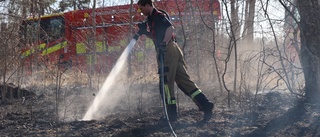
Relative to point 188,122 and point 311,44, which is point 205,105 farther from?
point 311,44

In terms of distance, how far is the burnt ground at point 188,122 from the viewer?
4.70 m

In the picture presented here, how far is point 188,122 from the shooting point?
5188 millimetres

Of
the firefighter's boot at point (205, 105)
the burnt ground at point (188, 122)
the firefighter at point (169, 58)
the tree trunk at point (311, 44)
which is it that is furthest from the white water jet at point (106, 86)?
the tree trunk at point (311, 44)

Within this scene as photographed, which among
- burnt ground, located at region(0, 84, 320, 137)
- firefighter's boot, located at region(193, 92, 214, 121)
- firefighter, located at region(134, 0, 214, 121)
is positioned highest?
firefighter, located at region(134, 0, 214, 121)

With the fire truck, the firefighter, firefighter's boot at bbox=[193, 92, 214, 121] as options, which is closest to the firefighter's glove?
the firefighter

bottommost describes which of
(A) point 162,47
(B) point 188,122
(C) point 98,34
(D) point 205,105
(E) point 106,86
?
(B) point 188,122

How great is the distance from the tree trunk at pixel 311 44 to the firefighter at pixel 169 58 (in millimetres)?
1550

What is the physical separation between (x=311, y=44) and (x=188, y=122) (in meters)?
2.05

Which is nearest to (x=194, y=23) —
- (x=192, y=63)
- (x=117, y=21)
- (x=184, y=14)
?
(x=184, y=14)

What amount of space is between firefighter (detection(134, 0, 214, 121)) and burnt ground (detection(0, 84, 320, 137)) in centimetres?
19

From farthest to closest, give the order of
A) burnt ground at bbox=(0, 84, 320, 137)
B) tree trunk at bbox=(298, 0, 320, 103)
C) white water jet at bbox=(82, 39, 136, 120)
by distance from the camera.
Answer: white water jet at bbox=(82, 39, 136, 120), tree trunk at bbox=(298, 0, 320, 103), burnt ground at bbox=(0, 84, 320, 137)

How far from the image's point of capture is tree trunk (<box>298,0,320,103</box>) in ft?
19.5

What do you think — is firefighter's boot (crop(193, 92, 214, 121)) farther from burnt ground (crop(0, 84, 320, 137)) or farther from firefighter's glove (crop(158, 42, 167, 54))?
firefighter's glove (crop(158, 42, 167, 54))

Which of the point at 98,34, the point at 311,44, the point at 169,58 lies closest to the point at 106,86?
the point at 98,34
